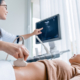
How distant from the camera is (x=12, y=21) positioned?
7.39 ft

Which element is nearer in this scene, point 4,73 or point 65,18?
point 4,73

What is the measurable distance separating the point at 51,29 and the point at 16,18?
123cm

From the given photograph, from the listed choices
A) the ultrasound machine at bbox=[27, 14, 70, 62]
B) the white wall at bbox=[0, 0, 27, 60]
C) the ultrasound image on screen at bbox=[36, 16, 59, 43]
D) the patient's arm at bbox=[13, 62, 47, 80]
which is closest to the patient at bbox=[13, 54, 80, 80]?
the patient's arm at bbox=[13, 62, 47, 80]

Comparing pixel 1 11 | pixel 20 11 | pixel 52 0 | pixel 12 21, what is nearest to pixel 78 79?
pixel 1 11

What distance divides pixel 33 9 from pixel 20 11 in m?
0.38

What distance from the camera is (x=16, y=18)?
2318mm

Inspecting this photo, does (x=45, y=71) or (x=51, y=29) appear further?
(x=51, y=29)

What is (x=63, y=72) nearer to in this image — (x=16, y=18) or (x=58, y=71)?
(x=58, y=71)

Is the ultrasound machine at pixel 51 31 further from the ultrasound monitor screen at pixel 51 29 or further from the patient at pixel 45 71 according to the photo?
the patient at pixel 45 71

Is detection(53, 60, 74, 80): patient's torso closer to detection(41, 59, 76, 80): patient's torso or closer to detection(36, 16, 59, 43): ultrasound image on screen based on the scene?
detection(41, 59, 76, 80): patient's torso

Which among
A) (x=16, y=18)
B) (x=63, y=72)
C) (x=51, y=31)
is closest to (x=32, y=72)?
(x=63, y=72)

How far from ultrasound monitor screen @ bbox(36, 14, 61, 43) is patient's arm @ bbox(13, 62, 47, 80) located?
0.89m

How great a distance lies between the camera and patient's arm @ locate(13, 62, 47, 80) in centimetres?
45

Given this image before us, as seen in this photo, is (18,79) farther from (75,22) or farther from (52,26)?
(75,22)
